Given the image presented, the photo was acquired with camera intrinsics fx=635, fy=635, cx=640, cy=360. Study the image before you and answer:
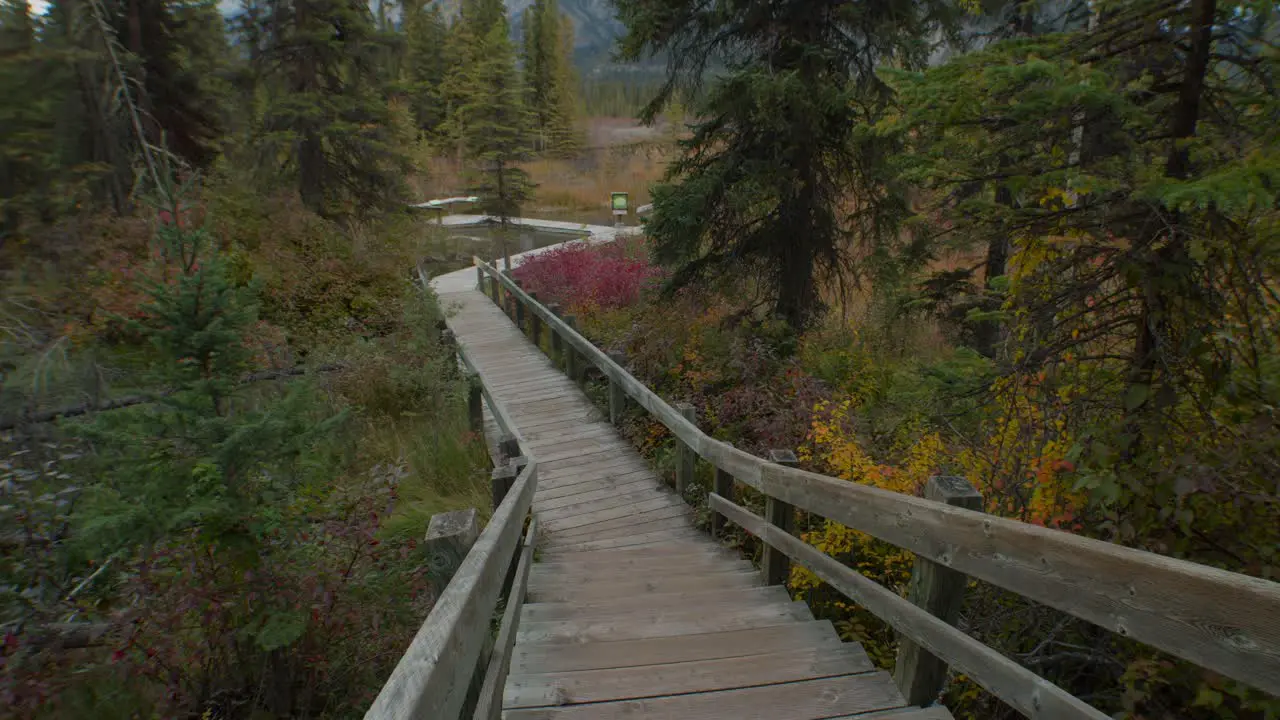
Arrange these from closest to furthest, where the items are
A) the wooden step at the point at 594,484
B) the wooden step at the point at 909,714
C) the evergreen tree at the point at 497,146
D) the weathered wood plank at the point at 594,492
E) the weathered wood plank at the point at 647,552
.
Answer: the wooden step at the point at 909,714 < the weathered wood plank at the point at 647,552 < the weathered wood plank at the point at 594,492 < the wooden step at the point at 594,484 < the evergreen tree at the point at 497,146

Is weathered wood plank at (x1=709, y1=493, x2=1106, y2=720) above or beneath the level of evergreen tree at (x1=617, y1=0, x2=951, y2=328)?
beneath

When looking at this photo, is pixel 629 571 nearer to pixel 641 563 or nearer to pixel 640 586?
pixel 641 563

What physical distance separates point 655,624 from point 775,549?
102 centimetres

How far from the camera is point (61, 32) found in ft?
29.8

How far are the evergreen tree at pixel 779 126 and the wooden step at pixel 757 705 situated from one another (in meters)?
5.90

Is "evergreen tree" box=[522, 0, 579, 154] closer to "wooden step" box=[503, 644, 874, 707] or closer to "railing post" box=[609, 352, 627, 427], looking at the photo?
"railing post" box=[609, 352, 627, 427]

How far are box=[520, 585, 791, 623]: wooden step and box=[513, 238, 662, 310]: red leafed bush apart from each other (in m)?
8.00

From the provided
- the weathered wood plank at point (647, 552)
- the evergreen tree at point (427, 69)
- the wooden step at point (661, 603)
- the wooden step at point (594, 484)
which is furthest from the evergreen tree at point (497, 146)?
the evergreen tree at point (427, 69)

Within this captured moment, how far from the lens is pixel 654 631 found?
3.52 m

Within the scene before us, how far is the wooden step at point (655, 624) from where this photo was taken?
346 cm

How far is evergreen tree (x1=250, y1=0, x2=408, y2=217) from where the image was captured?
1271 centimetres

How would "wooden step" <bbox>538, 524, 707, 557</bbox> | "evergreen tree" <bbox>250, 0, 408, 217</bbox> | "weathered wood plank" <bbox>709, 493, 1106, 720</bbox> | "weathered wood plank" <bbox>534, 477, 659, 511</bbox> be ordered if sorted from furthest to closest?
"evergreen tree" <bbox>250, 0, 408, 217</bbox> → "weathered wood plank" <bbox>534, 477, 659, 511</bbox> → "wooden step" <bbox>538, 524, 707, 557</bbox> → "weathered wood plank" <bbox>709, 493, 1106, 720</bbox>

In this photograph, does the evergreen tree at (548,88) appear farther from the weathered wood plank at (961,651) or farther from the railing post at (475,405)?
the weathered wood plank at (961,651)

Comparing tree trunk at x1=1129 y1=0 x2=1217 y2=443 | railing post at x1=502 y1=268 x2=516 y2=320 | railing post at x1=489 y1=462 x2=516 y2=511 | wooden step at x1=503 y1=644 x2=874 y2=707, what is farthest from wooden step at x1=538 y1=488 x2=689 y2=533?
railing post at x1=502 y1=268 x2=516 y2=320
